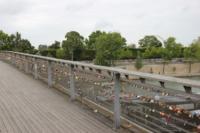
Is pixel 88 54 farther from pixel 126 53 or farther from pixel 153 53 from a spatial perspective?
pixel 153 53

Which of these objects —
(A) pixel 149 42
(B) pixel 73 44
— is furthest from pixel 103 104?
(A) pixel 149 42

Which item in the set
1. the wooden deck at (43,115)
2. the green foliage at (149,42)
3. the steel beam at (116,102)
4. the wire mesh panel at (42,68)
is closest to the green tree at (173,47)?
the green foliage at (149,42)

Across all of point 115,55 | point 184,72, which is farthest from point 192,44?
point 115,55

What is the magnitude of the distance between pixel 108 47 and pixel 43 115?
76089mm

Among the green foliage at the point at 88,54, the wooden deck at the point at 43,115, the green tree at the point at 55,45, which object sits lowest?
the green foliage at the point at 88,54

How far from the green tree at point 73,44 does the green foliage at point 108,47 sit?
4953 millimetres

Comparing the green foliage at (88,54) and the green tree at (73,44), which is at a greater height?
the green tree at (73,44)

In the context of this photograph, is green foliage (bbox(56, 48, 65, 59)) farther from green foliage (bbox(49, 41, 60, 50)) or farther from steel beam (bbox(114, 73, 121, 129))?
steel beam (bbox(114, 73, 121, 129))

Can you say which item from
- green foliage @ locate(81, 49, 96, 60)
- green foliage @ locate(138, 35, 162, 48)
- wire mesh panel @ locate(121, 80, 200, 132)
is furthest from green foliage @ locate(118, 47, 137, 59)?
wire mesh panel @ locate(121, 80, 200, 132)

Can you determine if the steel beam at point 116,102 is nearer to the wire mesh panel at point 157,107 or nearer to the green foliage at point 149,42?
the wire mesh panel at point 157,107

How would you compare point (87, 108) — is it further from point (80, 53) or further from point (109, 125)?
point (80, 53)

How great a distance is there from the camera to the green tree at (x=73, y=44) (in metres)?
81.4

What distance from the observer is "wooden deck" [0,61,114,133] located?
496 centimetres

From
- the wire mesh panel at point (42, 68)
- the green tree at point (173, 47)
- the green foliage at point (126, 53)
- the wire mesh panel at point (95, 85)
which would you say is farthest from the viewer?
the green tree at point (173, 47)
